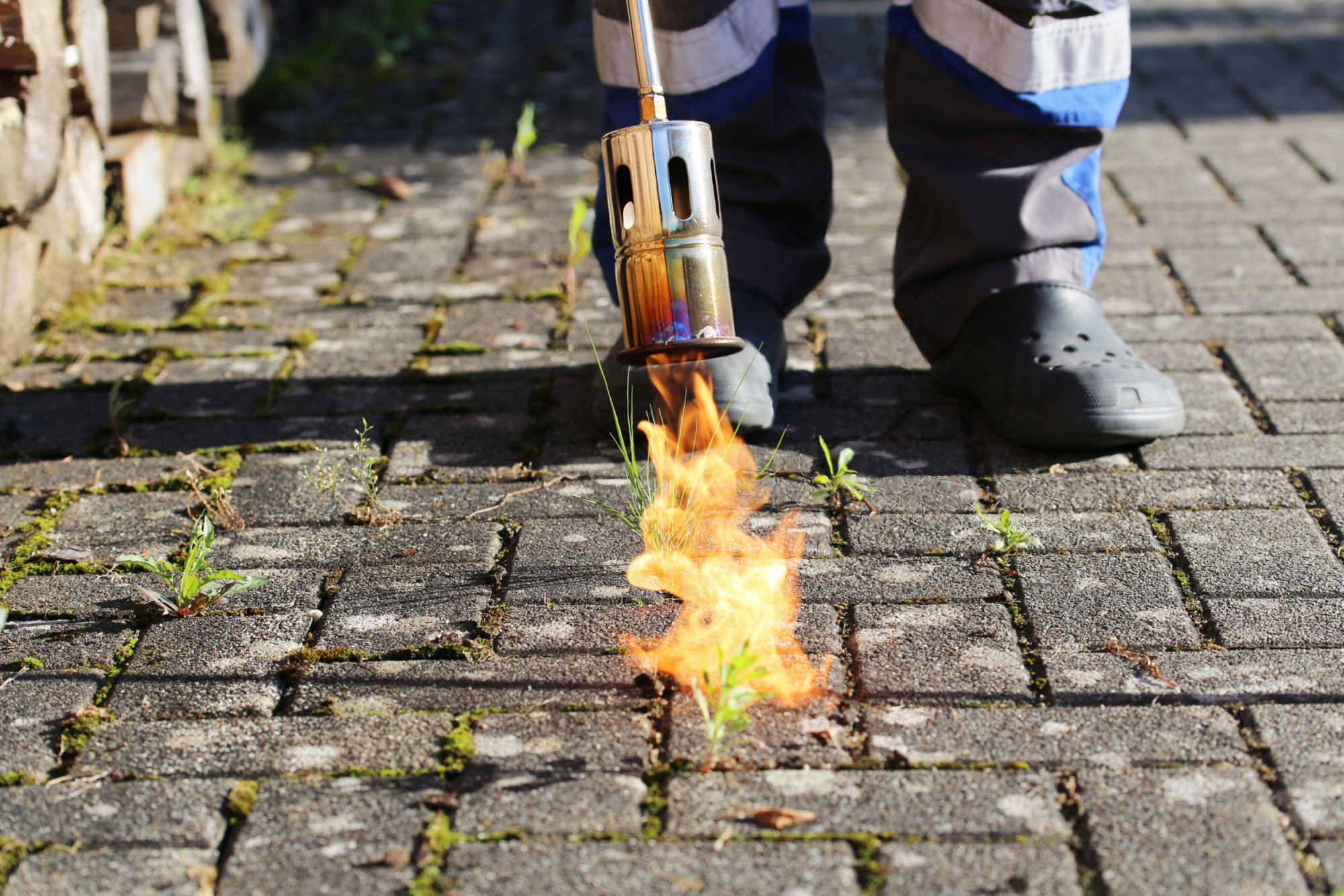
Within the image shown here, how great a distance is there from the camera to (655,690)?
179cm

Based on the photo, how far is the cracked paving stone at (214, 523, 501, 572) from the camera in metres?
2.18

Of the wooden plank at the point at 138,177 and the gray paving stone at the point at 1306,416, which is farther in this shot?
the wooden plank at the point at 138,177

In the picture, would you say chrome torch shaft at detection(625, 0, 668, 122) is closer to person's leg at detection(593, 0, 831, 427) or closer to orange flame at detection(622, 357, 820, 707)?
orange flame at detection(622, 357, 820, 707)

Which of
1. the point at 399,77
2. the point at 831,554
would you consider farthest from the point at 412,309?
the point at 399,77

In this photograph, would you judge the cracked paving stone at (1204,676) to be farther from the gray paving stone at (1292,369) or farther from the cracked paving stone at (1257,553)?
the gray paving stone at (1292,369)

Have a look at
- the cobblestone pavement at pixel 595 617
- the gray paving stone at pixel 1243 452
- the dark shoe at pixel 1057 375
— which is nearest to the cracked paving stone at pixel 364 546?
the cobblestone pavement at pixel 595 617

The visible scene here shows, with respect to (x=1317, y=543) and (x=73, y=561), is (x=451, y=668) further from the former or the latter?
(x=1317, y=543)

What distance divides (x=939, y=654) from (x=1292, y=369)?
1459 mm

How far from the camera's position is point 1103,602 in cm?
199

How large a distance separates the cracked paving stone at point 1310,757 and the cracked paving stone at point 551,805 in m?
0.79

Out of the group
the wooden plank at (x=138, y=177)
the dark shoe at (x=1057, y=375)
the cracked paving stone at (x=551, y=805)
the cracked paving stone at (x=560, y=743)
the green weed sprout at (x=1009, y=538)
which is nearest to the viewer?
the cracked paving stone at (x=551, y=805)

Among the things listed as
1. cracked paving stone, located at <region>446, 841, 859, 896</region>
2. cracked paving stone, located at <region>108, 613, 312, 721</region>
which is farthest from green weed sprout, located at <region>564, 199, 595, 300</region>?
cracked paving stone, located at <region>446, 841, 859, 896</region>

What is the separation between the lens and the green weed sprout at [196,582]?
2018 millimetres

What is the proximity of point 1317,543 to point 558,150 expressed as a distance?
313cm
